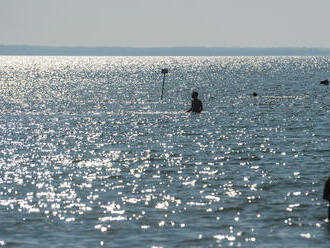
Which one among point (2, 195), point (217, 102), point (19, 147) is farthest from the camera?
Result: point (217, 102)

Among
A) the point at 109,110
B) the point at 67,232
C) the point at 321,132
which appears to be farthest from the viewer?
the point at 109,110

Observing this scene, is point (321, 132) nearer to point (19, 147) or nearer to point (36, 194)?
point (19, 147)

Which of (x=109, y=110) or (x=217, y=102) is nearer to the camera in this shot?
(x=109, y=110)

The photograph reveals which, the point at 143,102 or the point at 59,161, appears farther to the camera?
the point at 143,102

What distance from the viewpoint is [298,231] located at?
22844mm

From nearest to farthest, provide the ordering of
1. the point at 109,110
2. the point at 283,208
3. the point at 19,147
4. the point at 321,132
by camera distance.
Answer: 1. the point at 283,208
2. the point at 19,147
3. the point at 321,132
4. the point at 109,110

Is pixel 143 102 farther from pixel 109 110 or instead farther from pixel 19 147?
pixel 19 147

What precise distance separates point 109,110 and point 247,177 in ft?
140

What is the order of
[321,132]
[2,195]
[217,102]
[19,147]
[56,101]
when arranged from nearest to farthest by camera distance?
1. [2,195]
2. [19,147]
3. [321,132]
4. [217,102]
5. [56,101]

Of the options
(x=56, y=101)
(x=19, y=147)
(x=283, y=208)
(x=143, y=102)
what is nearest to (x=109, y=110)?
(x=143, y=102)

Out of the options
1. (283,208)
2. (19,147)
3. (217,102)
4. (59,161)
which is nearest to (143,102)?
(217,102)

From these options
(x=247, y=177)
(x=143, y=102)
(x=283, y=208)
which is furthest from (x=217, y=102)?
(x=283, y=208)

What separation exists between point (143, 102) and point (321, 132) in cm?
3808

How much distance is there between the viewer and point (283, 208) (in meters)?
25.9
